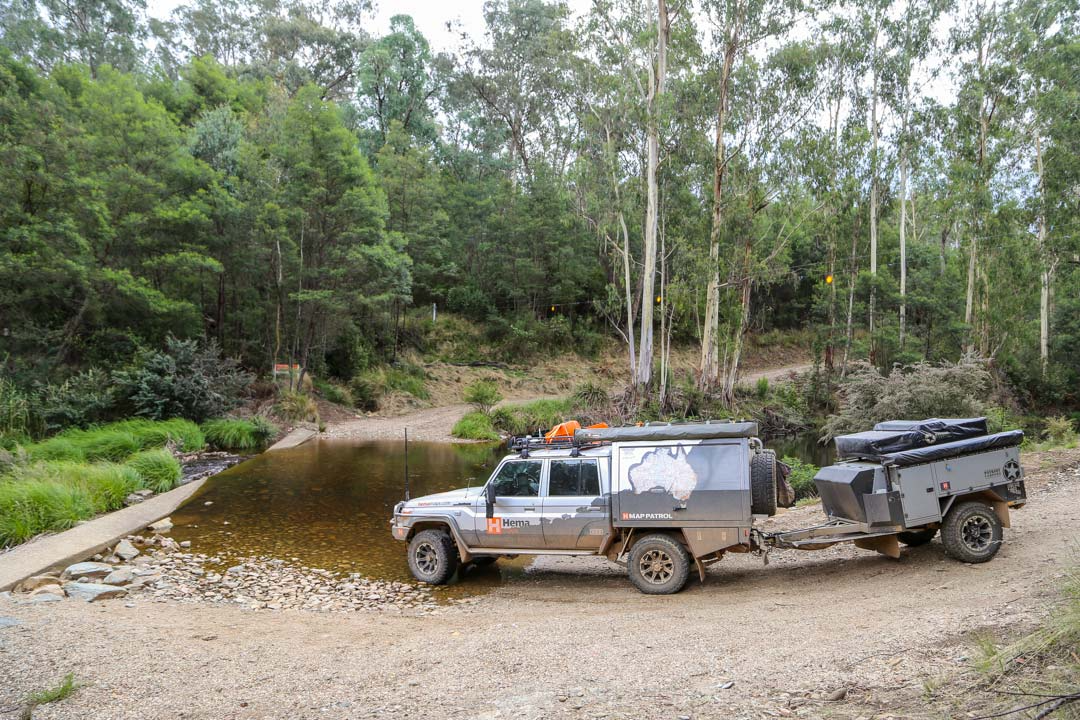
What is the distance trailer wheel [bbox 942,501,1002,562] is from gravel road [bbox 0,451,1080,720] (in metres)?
0.18

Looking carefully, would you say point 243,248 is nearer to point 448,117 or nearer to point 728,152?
point 728,152

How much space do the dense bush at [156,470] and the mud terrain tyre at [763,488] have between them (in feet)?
43.5

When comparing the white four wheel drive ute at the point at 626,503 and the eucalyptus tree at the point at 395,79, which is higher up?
the eucalyptus tree at the point at 395,79

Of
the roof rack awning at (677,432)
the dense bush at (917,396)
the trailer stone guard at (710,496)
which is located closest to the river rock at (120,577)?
the trailer stone guard at (710,496)

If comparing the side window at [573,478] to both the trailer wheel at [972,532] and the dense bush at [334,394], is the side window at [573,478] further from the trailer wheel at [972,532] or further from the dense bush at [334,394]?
the dense bush at [334,394]

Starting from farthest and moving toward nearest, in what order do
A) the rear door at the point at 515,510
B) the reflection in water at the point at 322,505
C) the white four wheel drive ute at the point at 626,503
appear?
1. the reflection in water at the point at 322,505
2. the rear door at the point at 515,510
3. the white four wheel drive ute at the point at 626,503

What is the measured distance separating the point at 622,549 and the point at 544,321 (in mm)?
35930

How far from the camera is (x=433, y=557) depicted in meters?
9.08

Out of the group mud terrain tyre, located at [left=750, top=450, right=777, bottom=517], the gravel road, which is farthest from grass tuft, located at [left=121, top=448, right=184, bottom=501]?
mud terrain tyre, located at [left=750, top=450, right=777, bottom=517]

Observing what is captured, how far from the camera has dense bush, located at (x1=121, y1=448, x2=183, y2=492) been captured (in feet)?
49.3

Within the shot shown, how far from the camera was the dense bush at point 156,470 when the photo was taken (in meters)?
15.0

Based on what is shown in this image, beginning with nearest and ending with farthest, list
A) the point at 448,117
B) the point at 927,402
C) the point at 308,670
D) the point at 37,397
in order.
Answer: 1. the point at 308,670
2. the point at 927,402
3. the point at 37,397
4. the point at 448,117

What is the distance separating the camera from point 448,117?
2005 inches

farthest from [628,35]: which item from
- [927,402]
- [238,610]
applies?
[238,610]
